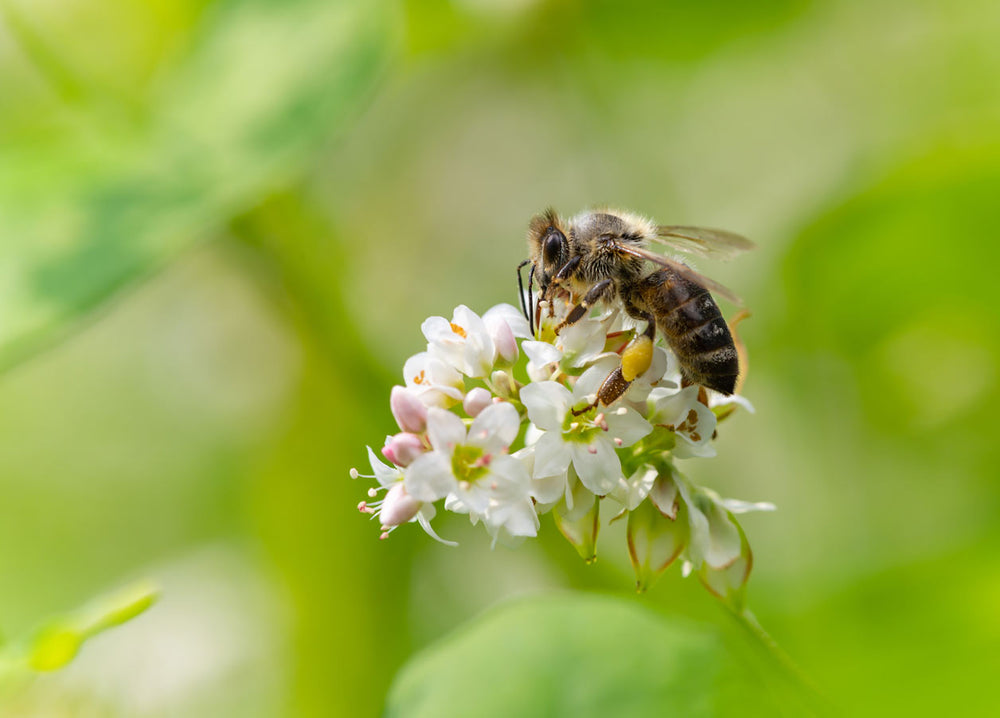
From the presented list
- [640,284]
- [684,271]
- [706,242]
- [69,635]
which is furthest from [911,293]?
[69,635]

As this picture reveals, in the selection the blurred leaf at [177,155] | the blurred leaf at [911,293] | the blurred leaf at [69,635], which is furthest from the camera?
the blurred leaf at [911,293]

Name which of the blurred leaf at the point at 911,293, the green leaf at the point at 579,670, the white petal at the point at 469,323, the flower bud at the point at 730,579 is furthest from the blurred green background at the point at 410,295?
the white petal at the point at 469,323

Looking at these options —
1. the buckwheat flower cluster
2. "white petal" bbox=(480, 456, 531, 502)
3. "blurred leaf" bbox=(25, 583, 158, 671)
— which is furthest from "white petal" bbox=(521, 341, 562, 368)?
"blurred leaf" bbox=(25, 583, 158, 671)

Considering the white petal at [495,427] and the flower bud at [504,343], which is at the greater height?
the flower bud at [504,343]

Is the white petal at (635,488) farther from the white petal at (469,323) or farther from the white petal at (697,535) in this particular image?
the white petal at (469,323)

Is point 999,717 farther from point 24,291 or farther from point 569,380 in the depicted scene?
point 24,291

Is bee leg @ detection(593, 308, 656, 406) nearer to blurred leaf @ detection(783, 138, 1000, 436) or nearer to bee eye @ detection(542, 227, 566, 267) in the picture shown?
bee eye @ detection(542, 227, 566, 267)

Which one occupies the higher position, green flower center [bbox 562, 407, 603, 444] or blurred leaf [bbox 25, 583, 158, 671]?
blurred leaf [bbox 25, 583, 158, 671]
